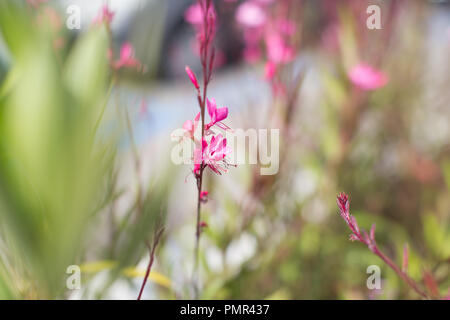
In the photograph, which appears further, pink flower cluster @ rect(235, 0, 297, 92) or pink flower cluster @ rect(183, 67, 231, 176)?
pink flower cluster @ rect(235, 0, 297, 92)

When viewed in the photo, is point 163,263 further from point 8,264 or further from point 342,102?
point 342,102

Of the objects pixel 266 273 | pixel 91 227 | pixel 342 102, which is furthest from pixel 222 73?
pixel 91 227

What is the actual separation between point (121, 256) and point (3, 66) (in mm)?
174

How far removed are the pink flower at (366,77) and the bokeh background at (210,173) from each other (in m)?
0.03

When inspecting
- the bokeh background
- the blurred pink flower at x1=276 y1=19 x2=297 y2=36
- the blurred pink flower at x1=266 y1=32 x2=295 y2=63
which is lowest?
the bokeh background

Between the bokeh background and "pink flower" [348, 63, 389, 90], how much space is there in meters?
0.03

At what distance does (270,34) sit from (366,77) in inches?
5.9

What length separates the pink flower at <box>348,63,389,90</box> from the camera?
1.87 ft

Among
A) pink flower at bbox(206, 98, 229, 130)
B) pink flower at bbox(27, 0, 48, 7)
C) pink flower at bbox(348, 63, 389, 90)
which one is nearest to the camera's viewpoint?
pink flower at bbox(206, 98, 229, 130)

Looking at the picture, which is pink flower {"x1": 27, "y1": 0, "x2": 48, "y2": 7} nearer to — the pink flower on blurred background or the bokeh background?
the bokeh background

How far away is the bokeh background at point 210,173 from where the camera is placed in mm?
281

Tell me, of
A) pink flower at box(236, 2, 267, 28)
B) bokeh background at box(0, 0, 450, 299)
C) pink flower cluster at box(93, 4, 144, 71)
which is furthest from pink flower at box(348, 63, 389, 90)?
pink flower cluster at box(93, 4, 144, 71)

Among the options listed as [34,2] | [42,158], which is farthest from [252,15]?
[42,158]

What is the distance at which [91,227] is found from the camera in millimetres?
346
